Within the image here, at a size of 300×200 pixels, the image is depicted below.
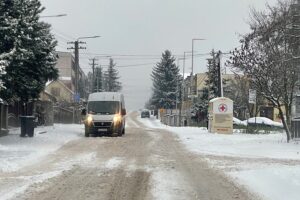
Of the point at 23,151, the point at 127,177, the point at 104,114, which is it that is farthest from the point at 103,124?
the point at 127,177

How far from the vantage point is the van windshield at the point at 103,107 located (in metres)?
34.1

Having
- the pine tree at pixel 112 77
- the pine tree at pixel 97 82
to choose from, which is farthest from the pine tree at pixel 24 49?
the pine tree at pixel 112 77

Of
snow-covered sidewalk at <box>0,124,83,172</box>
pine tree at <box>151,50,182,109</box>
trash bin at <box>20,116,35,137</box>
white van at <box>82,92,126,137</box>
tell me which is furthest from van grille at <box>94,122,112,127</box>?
pine tree at <box>151,50,182,109</box>

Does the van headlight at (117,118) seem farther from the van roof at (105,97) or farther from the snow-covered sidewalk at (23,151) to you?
the snow-covered sidewalk at (23,151)

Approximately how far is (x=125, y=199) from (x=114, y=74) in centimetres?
15136

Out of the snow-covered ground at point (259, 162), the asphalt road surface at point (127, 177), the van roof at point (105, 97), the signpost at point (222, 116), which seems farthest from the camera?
the signpost at point (222, 116)

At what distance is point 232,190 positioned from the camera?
1212 centimetres

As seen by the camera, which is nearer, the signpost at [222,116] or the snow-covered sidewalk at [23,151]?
the snow-covered sidewalk at [23,151]

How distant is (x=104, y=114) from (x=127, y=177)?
1997cm

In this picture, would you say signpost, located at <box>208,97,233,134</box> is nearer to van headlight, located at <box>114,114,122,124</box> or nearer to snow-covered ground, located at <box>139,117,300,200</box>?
snow-covered ground, located at <box>139,117,300,200</box>

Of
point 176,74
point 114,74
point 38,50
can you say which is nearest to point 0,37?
point 38,50

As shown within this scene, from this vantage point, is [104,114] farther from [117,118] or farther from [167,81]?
[167,81]

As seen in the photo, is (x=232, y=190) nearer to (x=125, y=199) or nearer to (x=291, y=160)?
(x=125, y=199)

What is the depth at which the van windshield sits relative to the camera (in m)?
34.1
